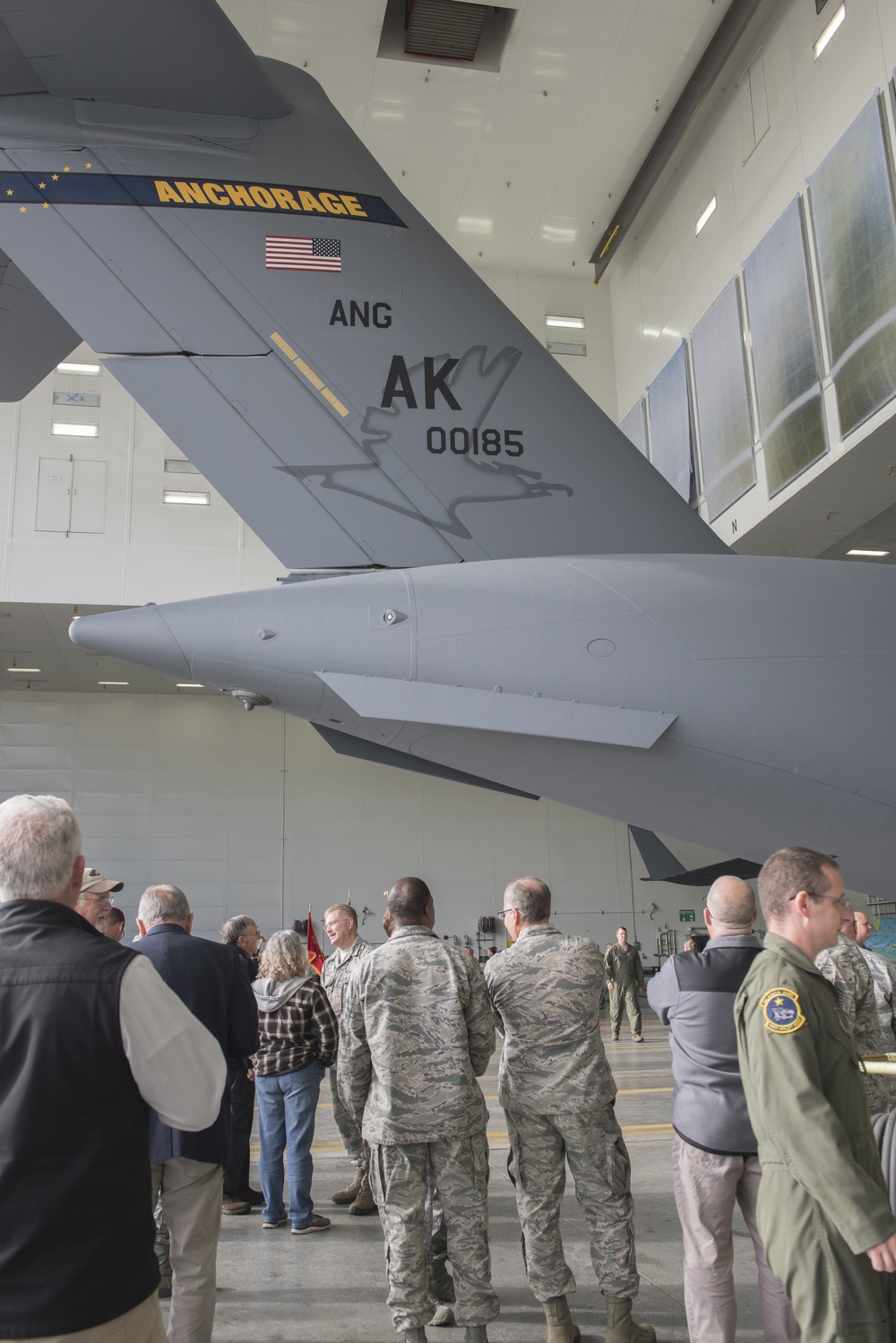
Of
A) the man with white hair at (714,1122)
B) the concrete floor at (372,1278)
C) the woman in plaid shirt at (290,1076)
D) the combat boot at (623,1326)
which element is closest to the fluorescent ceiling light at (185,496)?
the concrete floor at (372,1278)

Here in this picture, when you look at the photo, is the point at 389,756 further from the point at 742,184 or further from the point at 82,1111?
the point at 742,184

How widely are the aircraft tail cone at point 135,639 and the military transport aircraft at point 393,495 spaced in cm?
1

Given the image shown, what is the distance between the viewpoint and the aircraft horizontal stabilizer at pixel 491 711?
12.7 feet

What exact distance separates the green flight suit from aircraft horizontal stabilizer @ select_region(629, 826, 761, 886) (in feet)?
7.07

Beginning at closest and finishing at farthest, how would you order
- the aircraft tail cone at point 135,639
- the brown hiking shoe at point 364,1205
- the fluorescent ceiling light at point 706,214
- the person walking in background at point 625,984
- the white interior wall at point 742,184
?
the aircraft tail cone at point 135,639 < the brown hiking shoe at point 364,1205 < the white interior wall at point 742,184 < the fluorescent ceiling light at point 706,214 < the person walking in background at point 625,984

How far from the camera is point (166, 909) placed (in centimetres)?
384

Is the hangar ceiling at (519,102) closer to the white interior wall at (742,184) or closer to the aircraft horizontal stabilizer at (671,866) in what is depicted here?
the white interior wall at (742,184)

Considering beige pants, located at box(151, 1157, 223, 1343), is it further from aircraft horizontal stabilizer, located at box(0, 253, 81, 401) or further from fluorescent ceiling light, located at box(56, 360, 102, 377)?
fluorescent ceiling light, located at box(56, 360, 102, 377)

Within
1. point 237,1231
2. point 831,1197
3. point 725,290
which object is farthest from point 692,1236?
point 725,290

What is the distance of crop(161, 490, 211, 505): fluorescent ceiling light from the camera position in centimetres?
1681

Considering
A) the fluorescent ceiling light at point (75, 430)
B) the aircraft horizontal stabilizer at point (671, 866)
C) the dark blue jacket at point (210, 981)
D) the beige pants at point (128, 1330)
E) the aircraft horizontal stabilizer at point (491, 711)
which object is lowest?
the beige pants at point (128, 1330)

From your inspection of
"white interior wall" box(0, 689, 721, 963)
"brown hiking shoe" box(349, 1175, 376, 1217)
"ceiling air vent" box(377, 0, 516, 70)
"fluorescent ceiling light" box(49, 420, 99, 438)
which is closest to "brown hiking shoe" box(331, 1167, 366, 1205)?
"brown hiking shoe" box(349, 1175, 376, 1217)

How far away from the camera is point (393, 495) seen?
4.76 metres

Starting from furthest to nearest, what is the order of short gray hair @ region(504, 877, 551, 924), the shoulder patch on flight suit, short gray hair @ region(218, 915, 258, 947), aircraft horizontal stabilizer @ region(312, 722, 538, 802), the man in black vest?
short gray hair @ region(218, 915, 258, 947)
aircraft horizontal stabilizer @ region(312, 722, 538, 802)
short gray hair @ region(504, 877, 551, 924)
the man in black vest
the shoulder patch on flight suit
